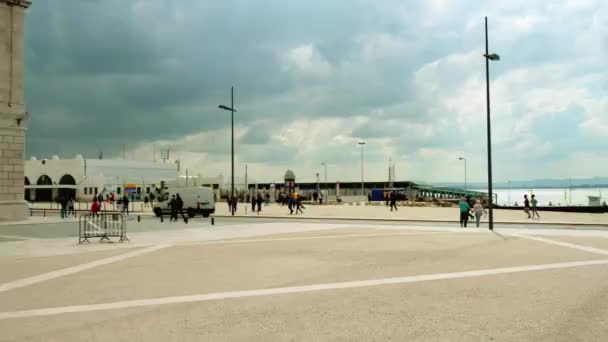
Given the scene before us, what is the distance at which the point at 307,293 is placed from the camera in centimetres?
845

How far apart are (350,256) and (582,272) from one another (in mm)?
5496

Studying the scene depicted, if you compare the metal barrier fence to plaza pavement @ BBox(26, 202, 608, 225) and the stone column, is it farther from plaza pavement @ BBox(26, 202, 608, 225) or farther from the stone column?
plaza pavement @ BBox(26, 202, 608, 225)

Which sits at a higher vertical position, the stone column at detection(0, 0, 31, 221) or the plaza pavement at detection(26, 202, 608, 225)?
the stone column at detection(0, 0, 31, 221)

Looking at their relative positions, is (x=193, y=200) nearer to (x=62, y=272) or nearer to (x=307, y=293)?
(x=62, y=272)

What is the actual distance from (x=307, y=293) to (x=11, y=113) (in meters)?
29.7

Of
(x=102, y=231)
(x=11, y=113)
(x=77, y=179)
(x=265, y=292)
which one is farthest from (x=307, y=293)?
(x=77, y=179)

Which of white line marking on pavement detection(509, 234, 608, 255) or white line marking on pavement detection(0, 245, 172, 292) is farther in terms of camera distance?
white line marking on pavement detection(509, 234, 608, 255)

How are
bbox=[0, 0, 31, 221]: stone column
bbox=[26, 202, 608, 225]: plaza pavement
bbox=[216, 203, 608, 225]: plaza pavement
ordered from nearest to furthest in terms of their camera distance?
bbox=[216, 203, 608, 225]: plaza pavement < bbox=[26, 202, 608, 225]: plaza pavement < bbox=[0, 0, 31, 221]: stone column

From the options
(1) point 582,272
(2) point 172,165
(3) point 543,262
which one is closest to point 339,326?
(1) point 582,272

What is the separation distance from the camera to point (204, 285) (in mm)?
9188

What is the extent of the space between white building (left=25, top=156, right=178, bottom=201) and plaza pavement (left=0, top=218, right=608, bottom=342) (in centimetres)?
6738

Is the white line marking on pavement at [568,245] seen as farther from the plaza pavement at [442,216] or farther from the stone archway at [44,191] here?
the stone archway at [44,191]

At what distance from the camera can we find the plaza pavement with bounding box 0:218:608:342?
618cm

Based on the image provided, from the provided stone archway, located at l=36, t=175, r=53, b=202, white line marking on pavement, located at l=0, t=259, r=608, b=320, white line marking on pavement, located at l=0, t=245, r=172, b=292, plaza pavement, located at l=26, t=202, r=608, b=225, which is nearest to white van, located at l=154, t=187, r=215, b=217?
plaza pavement, located at l=26, t=202, r=608, b=225
